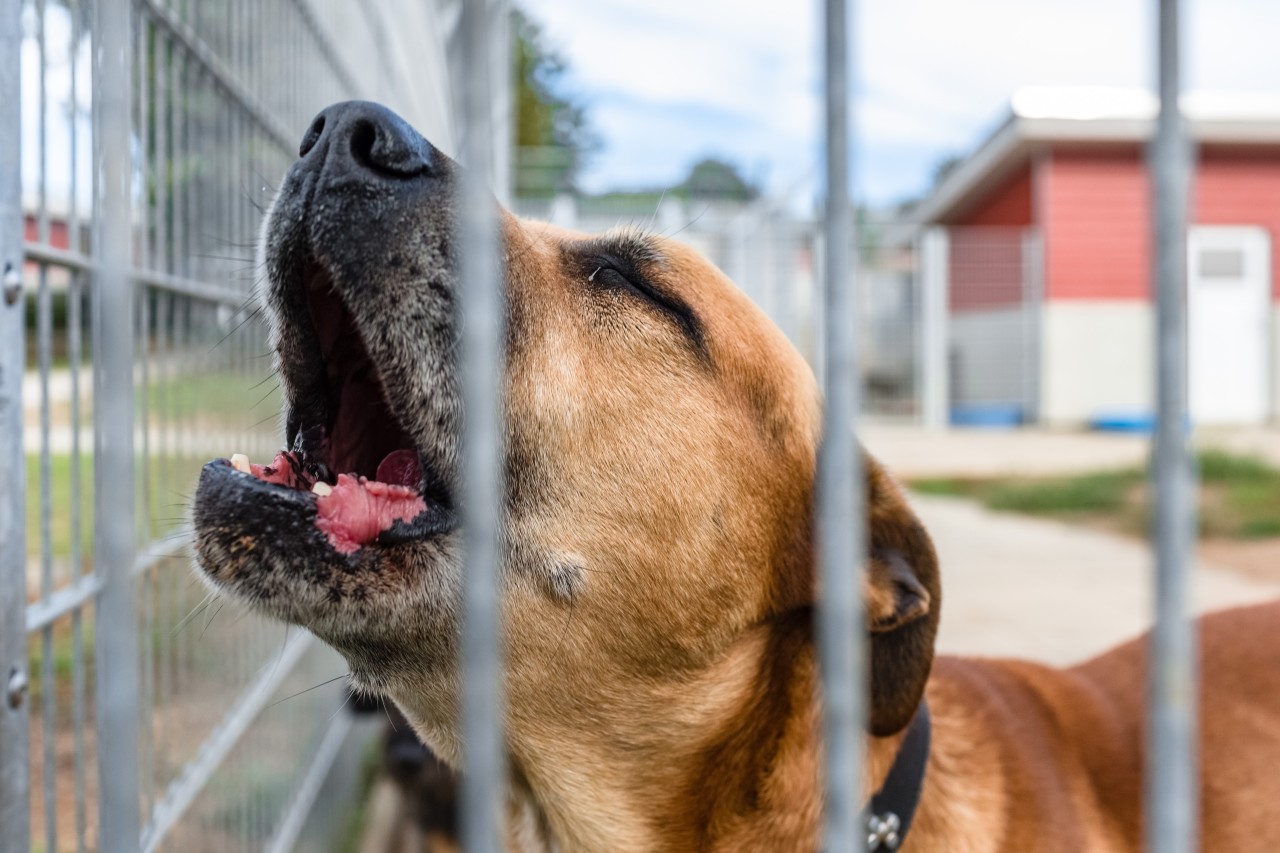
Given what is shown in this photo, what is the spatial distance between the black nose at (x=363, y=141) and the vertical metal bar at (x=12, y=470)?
38cm

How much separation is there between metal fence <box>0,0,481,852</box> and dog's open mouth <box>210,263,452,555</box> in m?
0.23

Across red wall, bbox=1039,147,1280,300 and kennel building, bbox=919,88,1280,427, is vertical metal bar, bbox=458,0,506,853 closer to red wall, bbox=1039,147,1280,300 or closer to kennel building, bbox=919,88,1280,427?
kennel building, bbox=919,88,1280,427

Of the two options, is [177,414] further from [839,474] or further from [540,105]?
[540,105]

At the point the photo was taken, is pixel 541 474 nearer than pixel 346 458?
Yes

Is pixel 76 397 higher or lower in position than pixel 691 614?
higher

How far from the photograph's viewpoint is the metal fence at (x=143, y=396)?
102 centimetres

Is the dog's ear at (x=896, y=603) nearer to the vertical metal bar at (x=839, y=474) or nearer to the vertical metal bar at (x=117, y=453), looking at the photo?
the vertical metal bar at (x=839, y=474)

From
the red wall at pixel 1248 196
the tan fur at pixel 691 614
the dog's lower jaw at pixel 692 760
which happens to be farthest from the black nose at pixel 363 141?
the red wall at pixel 1248 196

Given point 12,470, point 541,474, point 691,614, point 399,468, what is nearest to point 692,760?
point 691,614

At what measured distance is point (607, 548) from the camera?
1.80 metres

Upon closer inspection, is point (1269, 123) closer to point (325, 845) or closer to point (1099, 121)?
point (1099, 121)

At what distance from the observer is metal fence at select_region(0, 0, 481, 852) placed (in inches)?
40.1

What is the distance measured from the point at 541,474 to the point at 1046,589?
5.71 meters

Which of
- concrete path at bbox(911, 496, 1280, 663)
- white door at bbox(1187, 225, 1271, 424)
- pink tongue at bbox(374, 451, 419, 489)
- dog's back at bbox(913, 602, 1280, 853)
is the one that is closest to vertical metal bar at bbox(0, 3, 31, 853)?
pink tongue at bbox(374, 451, 419, 489)
